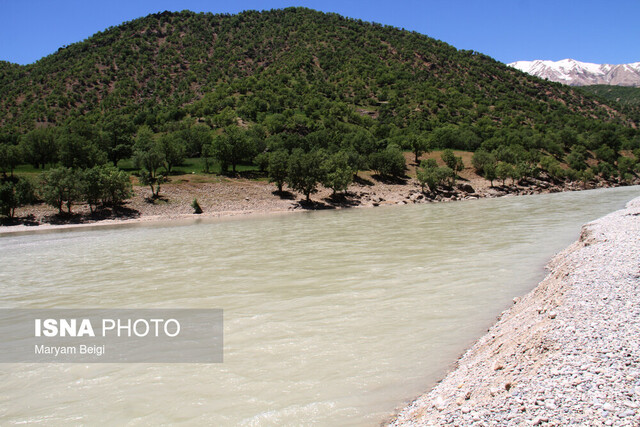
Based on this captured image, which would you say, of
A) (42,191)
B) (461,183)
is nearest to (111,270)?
(42,191)

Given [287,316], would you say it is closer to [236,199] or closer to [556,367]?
[556,367]

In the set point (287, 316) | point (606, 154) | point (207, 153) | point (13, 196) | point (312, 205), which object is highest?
point (606, 154)

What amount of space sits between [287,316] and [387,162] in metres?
73.6

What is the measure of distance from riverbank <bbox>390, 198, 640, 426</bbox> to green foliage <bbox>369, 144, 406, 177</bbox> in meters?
72.6

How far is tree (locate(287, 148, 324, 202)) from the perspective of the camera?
6301 cm

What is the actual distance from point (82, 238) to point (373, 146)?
70.9 metres

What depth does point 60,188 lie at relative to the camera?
166 ft

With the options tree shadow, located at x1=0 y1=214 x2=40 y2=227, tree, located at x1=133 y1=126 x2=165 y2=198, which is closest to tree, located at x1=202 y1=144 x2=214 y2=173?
tree, located at x1=133 y1=126 x2=165 y2=198

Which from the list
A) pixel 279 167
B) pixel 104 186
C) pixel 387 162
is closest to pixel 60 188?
pixel 104 186

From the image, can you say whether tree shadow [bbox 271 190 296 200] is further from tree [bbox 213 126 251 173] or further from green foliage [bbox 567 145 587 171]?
green foliage [bbox 567 145 587 171]

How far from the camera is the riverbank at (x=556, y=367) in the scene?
452 cm

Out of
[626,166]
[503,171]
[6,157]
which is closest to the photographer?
[6,157]

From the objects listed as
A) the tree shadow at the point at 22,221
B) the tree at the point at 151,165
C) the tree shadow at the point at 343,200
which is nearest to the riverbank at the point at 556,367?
the tree shadow at the point at 343,200

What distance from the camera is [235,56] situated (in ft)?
596
